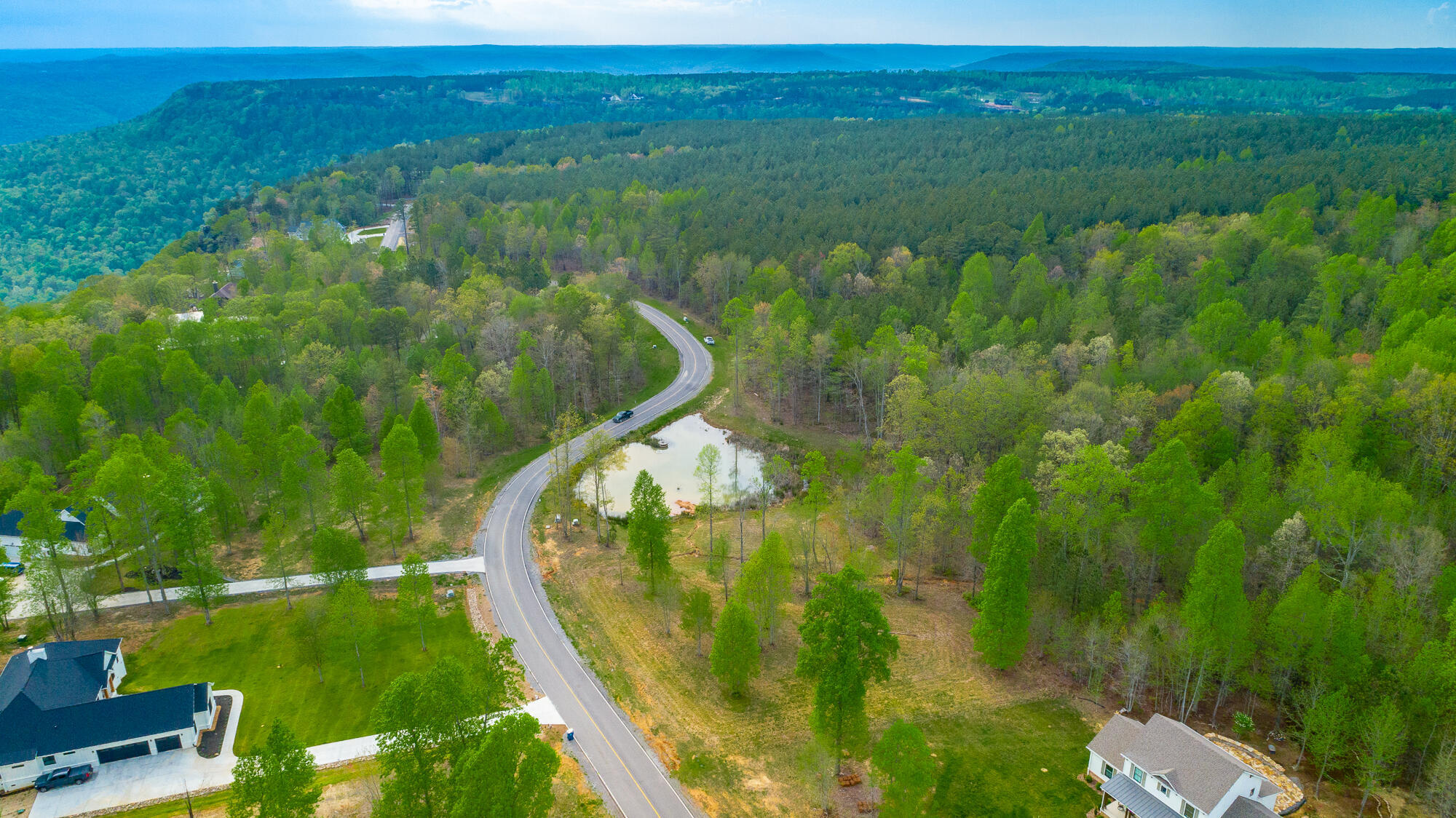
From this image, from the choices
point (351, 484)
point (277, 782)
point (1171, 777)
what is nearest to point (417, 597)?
point (351, 484)

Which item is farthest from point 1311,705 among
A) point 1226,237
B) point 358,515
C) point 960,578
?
point 1226,237

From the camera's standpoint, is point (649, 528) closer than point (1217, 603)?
No

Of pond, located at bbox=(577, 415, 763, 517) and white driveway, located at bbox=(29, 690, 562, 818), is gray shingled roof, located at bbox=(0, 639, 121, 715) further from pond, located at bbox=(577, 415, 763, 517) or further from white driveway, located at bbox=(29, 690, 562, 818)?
pond, located at bbox=(577, 415, 763, 517)

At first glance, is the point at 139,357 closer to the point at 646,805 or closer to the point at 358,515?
the point at 358,515

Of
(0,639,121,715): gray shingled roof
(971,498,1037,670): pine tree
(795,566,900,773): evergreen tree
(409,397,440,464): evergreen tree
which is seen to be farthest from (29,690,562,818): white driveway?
(971,498,1037,670): pine tree

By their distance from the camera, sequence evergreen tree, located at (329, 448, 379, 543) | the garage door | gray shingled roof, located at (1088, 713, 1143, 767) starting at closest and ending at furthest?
1. gray shingled roof, located at (1088, 713, 1143, 767)
2. the garage door
3. evergreen tree, located at (329, 448, 379, 543)

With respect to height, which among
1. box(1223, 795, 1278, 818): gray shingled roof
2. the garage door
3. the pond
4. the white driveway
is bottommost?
the pond

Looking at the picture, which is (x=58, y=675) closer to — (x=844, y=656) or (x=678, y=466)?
(x=844, y=656)
